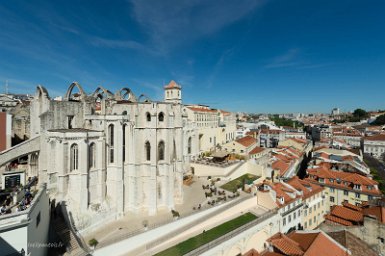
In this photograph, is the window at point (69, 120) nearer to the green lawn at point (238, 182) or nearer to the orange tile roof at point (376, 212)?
the green lawn at point (238, 182)

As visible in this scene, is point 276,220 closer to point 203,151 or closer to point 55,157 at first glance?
point 55,157

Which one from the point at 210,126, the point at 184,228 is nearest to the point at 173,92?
the point at 210,126

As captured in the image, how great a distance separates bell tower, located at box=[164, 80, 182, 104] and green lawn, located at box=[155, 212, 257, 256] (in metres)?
33.9

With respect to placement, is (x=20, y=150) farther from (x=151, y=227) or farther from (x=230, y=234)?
(x=230, y=234)

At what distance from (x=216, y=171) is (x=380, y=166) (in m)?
55.1

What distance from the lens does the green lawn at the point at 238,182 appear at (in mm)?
36691

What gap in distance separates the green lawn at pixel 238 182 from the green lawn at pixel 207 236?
6.51 m

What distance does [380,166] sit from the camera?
67.1 meters

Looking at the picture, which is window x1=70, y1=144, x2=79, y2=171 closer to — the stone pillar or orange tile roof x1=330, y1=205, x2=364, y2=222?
the stone pillar

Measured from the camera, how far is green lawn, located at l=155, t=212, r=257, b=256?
2204cm

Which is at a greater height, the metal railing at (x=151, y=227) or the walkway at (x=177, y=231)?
the metal railing at (x=151, y=227)

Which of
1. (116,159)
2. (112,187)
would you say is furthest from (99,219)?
(116,159)

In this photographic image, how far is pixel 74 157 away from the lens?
79.2 ft

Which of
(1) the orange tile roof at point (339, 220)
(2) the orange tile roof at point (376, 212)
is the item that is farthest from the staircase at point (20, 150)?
(2) the orange tile roof at point (376, 212)
